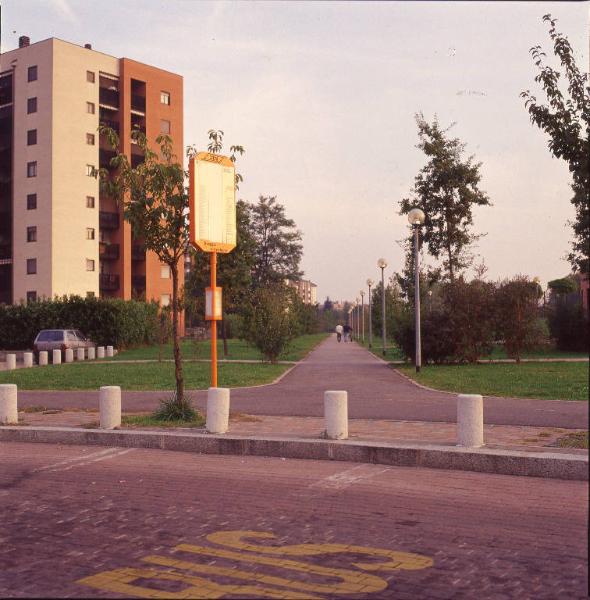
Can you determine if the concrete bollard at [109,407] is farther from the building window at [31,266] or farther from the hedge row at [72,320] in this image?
the building window at [31,266]

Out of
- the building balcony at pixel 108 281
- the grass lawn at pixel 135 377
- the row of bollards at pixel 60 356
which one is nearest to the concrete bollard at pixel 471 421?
the grass lawn at pixel 135 377

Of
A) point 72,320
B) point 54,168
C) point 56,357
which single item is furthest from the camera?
point 54,168

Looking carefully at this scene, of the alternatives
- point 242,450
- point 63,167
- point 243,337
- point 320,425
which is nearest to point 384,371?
point 243,337

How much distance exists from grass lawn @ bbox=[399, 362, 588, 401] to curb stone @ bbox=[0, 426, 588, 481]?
4857mm

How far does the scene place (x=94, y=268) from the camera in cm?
6134

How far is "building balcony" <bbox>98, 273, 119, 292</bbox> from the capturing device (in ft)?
206

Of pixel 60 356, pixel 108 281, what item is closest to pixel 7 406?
pixel 60 356

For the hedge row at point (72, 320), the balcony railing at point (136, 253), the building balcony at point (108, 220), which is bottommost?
the hedge row at point (72, 320)

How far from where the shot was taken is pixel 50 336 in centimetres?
3619

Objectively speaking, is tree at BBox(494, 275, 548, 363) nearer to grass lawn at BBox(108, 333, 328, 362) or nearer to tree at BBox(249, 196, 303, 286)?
grass lawn at BBox(108, 333, 328, 362)

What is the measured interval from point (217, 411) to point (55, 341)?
27486 mm

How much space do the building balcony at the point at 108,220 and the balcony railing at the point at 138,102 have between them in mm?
9612

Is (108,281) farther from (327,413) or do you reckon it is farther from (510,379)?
(327,413)

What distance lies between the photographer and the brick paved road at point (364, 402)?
40.0 ft
